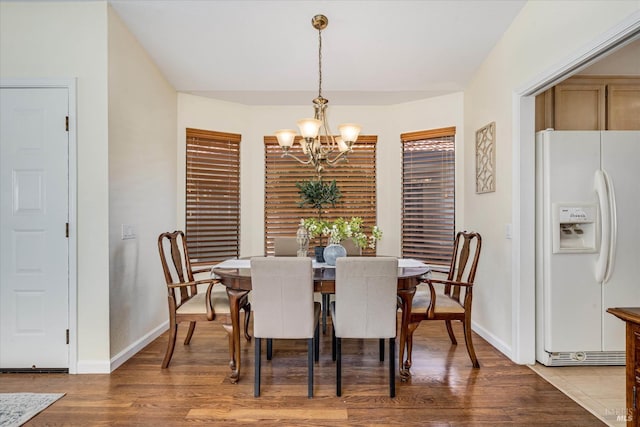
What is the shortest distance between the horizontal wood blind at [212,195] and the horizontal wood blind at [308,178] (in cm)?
41

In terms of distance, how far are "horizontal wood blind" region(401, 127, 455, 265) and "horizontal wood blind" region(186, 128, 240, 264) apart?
217 cm

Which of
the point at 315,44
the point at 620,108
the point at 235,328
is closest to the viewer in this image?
the point at 235,328

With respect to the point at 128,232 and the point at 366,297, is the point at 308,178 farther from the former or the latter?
the point at 366,297

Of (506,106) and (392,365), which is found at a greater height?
(506,106)

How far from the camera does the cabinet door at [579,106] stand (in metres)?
2.94

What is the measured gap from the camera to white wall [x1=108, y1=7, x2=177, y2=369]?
2.74 meters

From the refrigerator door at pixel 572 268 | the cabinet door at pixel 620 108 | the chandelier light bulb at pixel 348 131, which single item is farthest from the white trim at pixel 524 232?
the chandelier light bulb at pixel 348 131

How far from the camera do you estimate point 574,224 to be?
2.73m

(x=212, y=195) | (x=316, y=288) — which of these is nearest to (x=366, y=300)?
(x=316, y=288)

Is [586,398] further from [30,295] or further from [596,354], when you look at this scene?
[30,295]

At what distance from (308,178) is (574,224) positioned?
281 centimetres

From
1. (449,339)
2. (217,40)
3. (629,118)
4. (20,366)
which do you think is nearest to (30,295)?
(20,366)

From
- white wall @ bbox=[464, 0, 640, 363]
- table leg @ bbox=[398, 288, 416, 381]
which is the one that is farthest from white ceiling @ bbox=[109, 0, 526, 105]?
table leg @ bbox=[398, 288, 416, 381]

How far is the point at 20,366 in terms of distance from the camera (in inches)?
104
